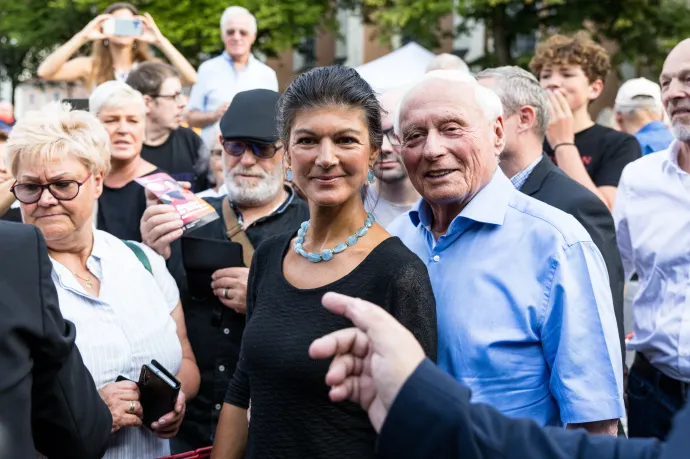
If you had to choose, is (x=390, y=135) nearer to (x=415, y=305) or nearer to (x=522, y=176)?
(x=522, y=176)

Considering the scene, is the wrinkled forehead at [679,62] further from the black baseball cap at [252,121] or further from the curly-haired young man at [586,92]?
the black baseball cap at [252,121]

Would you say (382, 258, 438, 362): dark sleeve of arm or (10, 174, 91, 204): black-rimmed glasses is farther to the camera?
(10, 174, 91, 204): black-rimmed glasses

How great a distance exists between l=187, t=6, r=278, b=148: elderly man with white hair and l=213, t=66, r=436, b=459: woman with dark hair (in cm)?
492

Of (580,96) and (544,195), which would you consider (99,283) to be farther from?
(580,96)

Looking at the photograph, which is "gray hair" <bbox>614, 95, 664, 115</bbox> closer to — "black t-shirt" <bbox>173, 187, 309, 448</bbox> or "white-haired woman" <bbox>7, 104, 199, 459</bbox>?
"black t-shirt" <bbox>173, 187, 309, 448</bbox>

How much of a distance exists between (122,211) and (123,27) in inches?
114

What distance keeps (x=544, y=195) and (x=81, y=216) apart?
6.09 feet

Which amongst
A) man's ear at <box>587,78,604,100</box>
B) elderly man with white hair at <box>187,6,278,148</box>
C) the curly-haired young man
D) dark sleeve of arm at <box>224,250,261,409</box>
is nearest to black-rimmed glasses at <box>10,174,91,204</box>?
dark sleeve of arm at <box>224,250,261,409</box>

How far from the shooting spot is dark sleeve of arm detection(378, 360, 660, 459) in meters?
1.59

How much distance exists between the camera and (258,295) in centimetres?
286

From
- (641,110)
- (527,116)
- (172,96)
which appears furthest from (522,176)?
(641,110)

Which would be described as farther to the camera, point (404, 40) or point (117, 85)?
point (404, 40)

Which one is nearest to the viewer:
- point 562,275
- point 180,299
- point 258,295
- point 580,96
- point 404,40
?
point 562,275

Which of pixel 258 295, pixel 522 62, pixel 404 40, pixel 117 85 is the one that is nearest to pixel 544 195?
pixel 258 295
